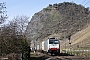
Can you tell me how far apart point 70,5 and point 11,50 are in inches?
6166

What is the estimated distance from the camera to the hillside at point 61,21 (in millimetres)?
129750

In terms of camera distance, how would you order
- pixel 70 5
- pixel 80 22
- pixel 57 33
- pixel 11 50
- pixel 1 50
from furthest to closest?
pixel 70 5, pixel 80 22, pixel 57 33, pixel 11 50, pixel 1 50

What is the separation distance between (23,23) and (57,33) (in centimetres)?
6338

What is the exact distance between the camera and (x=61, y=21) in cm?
15012

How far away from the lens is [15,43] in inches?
1181

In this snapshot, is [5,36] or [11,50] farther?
[11,50]

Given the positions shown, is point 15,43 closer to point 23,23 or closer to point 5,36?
point 5,36

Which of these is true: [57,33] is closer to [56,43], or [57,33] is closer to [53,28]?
[53,28]

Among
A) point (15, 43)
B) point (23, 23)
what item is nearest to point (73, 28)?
point (23, 23)

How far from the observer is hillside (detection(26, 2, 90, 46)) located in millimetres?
129750

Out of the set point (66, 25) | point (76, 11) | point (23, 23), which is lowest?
point (23, 23)

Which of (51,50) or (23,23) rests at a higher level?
(23,23)

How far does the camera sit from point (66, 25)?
140 meters

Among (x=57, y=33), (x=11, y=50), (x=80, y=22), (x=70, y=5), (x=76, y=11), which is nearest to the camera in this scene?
(x=11, y=50)
